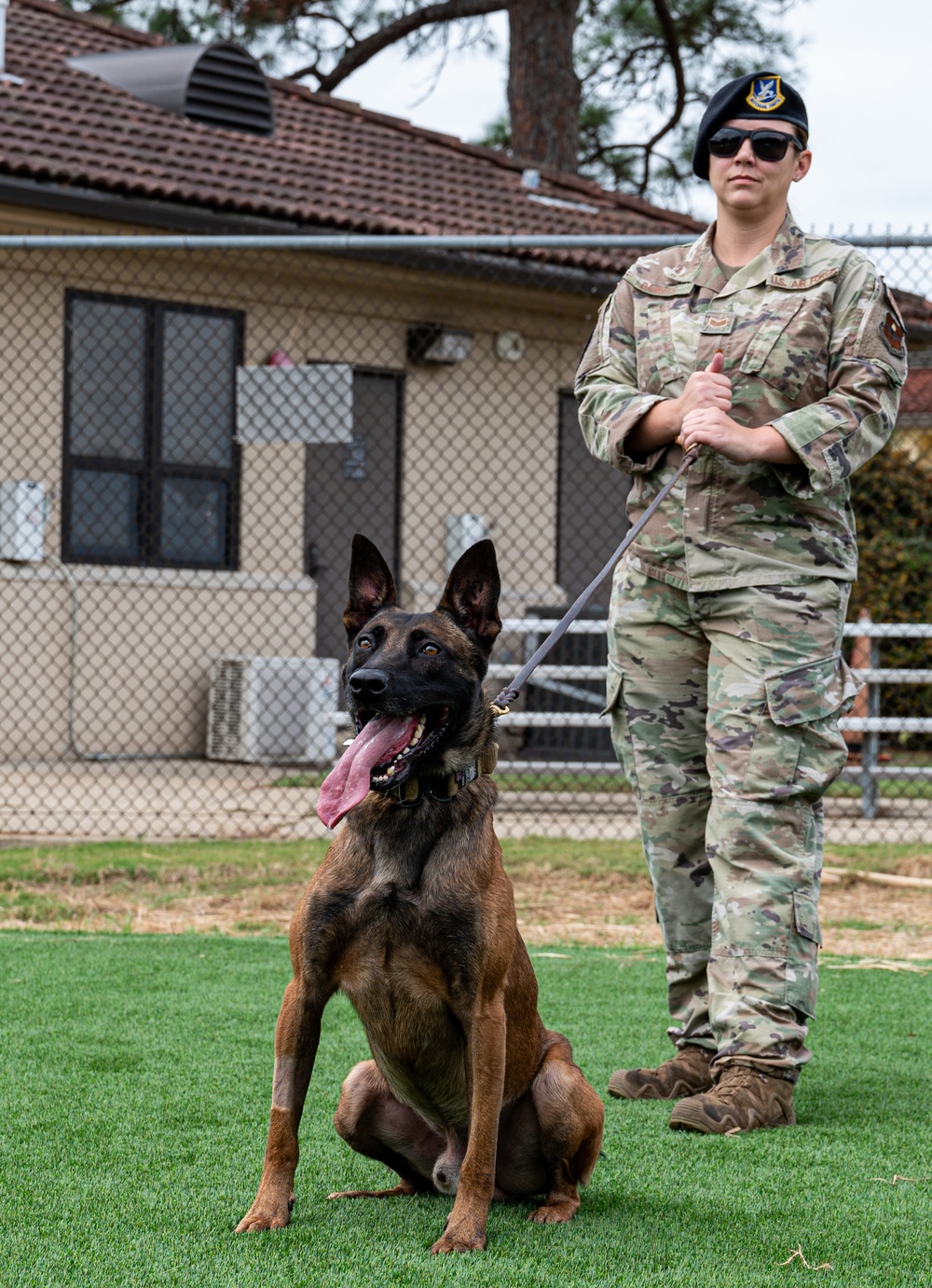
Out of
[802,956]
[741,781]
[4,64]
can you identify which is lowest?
[802,956]

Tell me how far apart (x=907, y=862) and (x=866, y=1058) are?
10.7 ft

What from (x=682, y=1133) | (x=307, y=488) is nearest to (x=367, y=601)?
(x=682, y=1133)

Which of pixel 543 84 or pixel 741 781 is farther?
pixel 543 84

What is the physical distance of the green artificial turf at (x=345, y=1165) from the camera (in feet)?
8.49

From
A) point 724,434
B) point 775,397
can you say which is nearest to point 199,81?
point 775,397

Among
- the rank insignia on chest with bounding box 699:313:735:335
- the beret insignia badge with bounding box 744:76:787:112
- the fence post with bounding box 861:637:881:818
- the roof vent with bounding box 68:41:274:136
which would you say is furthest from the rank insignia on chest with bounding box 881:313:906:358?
the roof vent with bounding box 68:41:274:136

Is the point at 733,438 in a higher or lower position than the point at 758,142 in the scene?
lower

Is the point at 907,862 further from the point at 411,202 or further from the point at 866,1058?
the point at 411,202

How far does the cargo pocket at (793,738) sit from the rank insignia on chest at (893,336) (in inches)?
31.3

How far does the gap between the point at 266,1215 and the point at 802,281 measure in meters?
2.51

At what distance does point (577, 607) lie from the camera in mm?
3406

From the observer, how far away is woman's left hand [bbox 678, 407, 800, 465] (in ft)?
11.7

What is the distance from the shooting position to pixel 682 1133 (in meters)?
3.46

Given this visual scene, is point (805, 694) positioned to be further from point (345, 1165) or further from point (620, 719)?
point (345, 1165)
